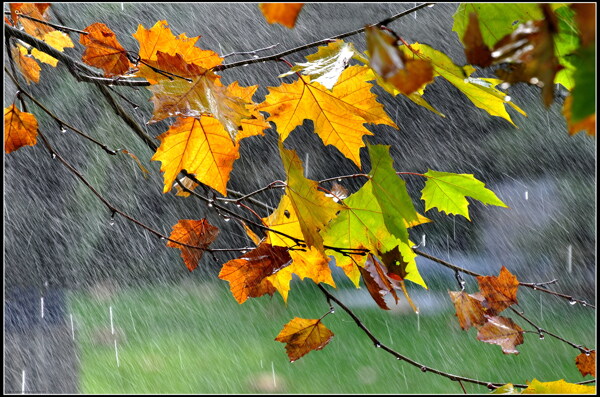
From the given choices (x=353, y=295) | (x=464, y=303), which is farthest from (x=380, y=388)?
(x=464, y=303)

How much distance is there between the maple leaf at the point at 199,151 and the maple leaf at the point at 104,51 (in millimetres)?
171

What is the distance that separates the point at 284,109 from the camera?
620 millimetres

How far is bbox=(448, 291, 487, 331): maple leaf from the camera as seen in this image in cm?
72

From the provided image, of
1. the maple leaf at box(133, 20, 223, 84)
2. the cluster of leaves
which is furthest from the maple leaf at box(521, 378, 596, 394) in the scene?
the maple leaf at box(133, 20, 223, 84)

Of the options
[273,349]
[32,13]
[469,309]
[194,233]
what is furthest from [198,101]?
[273,349]

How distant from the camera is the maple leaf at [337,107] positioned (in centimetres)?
57

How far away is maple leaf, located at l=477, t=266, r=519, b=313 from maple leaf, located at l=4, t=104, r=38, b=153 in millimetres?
601

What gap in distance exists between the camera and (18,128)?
2.46 feet

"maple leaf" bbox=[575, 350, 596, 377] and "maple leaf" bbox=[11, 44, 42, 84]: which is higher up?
"maple leaf" bbox=[11, 44, 42, 84]

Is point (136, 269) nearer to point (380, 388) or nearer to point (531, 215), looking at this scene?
point (380, 388)

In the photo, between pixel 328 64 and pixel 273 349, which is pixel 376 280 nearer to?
pixel 328 64

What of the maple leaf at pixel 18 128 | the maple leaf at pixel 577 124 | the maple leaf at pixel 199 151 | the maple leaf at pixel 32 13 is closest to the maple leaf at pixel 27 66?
the maple leaf at pixel 32 13

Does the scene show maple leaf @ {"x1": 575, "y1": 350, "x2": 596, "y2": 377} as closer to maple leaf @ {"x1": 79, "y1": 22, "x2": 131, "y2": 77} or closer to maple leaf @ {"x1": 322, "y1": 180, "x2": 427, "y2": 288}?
maple leaf @ {"x1": 322, "y1": 180, "x2": 427, "y2": 288}

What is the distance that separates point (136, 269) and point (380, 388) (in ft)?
10.1
